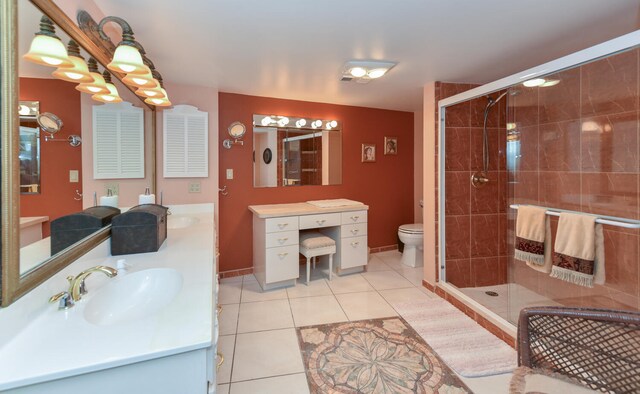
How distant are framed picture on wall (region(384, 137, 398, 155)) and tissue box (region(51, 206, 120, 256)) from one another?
3267 millimetres

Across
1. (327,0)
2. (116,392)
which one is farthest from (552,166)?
(116,392)

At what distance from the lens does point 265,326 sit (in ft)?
7.16

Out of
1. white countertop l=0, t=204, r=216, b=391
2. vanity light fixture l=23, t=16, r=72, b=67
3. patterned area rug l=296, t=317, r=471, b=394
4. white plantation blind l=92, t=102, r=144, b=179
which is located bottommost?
patterned area rug l=296, t=317, r=471, b=394

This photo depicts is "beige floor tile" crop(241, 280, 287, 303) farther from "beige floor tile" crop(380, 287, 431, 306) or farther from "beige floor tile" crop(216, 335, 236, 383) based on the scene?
"beige floor tile" crop(380, 287, 431, 306)

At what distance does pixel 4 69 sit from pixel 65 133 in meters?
0.46

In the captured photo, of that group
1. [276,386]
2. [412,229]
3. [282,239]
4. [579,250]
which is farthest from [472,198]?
[276,386]

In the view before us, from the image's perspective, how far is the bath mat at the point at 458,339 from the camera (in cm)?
173

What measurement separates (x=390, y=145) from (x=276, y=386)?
10.6ft

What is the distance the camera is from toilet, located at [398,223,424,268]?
338cm

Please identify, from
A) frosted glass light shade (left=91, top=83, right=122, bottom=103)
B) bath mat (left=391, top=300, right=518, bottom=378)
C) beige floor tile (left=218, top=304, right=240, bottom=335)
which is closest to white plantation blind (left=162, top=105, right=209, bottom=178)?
frosted glass light shade (left=91, top=83, right=122, bottom=103)

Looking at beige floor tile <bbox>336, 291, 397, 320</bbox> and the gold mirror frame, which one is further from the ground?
the gold mirror frame

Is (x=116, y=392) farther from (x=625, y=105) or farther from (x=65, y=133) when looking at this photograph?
(x=625, y=105)

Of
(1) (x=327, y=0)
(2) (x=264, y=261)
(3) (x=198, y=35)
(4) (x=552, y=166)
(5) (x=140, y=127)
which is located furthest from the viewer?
(2) (x=264, y=261)

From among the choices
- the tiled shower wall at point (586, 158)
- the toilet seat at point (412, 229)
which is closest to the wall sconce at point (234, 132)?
the toilet seat at point (412, 229)
